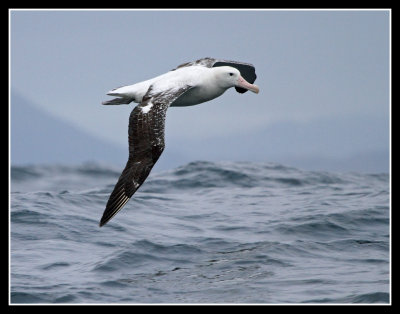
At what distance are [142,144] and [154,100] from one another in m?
0.87

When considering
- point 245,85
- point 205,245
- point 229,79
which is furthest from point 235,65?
point 205,245

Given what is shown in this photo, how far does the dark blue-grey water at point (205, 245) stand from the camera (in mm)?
10406

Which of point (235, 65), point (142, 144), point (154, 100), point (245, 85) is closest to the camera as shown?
point (142, 144)

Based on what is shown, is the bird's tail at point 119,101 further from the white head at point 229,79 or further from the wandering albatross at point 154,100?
the white head at point 229,79

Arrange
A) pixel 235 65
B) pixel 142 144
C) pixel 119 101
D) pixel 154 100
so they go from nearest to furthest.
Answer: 1. pixel 142 144
2. pixel 154 100
3. pixel 119 101
4. pixel 235 65

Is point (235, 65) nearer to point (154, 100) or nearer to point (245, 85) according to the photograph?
point (245, 85)

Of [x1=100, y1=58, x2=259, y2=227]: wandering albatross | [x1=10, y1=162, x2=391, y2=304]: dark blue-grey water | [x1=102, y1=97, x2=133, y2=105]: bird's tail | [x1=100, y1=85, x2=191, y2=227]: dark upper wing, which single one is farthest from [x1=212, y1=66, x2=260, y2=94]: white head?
[x1=10, y1=162, x2=391, y2=304]: dark blue-grey water

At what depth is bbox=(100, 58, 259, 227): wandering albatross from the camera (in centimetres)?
1021

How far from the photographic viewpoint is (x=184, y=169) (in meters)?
19.1

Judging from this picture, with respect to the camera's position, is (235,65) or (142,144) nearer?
(142,144)

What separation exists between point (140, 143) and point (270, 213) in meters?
4.79

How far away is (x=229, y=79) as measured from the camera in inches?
487

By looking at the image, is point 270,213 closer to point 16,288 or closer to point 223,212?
point 223,212

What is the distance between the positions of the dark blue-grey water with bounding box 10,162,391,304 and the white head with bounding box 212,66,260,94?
7.52 feet
